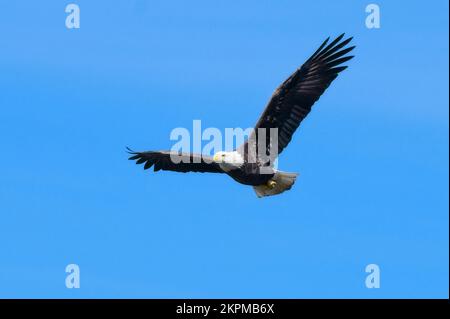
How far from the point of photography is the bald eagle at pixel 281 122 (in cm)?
2017

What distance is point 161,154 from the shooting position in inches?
851

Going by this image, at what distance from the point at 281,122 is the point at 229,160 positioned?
41.3 inches

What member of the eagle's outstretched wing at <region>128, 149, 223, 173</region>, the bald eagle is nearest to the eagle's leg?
the bald eagle

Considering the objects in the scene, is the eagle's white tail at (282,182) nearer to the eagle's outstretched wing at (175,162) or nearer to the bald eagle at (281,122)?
the bald eagle at (281,122)

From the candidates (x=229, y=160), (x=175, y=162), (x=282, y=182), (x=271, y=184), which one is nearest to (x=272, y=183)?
(x=271, y=184)

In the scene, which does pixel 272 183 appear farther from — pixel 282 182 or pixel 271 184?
pixel 282 182

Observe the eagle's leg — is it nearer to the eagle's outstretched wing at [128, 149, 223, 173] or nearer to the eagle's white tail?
the eagle's white tail

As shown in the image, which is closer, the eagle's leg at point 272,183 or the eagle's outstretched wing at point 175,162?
the eagle's leg at point 272,183

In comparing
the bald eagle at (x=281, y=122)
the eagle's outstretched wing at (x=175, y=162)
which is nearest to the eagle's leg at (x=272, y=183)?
the bald eagle at (x=281, y=122)

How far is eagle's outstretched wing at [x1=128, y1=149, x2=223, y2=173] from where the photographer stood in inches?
841

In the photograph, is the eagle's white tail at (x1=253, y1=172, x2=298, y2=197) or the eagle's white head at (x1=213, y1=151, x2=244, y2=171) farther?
the eagle's white tail at (x1=253, y1=172, x2=298, y2=197)

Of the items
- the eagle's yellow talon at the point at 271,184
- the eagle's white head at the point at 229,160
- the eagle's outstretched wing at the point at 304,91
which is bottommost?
the eagle's yellow talon at the point at 271,184
